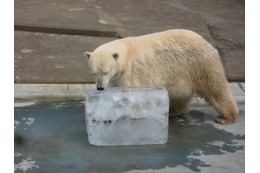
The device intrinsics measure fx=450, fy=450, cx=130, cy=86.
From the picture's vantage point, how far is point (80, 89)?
15.5ft

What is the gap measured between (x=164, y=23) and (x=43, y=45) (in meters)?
1.90

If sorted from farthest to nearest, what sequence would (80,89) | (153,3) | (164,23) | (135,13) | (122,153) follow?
(153,3) < (135,13) < (164,23) < (80,89) < (122,153)

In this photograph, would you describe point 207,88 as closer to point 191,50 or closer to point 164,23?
point 191,50

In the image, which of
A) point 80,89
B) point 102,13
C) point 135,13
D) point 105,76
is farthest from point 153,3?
point 105,76

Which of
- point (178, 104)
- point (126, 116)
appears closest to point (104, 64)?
point (126, 116)

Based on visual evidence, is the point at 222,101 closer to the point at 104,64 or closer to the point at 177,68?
the point at 177,68

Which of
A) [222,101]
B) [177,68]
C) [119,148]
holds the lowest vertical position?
[119,148]

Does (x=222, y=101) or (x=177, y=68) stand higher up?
(x=177, y=68)

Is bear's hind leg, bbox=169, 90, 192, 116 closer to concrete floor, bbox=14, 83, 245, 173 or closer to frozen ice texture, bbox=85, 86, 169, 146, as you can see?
concrete floor, bbox=14, 83, 245, 173

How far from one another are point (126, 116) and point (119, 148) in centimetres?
25

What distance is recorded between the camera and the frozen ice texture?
334 centimetres

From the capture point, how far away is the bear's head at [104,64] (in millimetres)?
3389

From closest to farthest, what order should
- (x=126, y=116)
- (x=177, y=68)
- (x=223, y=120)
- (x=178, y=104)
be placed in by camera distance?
(x=126, y=116)
(x=177, y=68)
(x=223, y=120)
(x=178, y=104)

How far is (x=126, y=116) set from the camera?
338 centimetres
